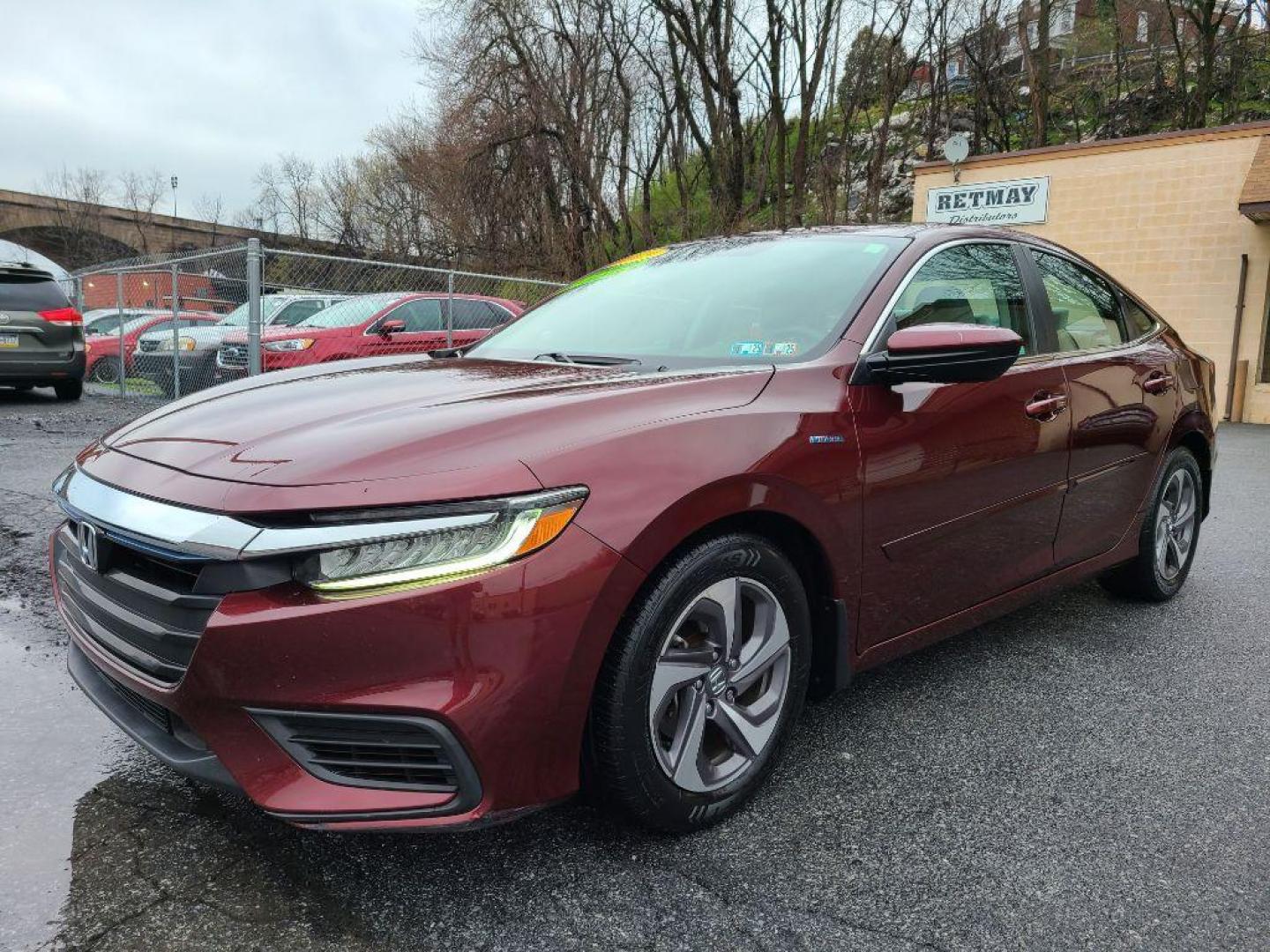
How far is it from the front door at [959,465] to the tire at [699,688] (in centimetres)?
33

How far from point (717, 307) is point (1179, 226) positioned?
1490cm

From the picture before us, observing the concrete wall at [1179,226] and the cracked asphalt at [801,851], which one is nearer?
the cracked asphalt at [801,851]

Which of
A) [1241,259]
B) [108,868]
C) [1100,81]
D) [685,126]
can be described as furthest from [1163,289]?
[685,126]

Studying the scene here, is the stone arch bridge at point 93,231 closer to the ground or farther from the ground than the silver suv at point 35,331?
farther from the ground

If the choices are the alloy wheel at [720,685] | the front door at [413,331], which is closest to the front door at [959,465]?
the alloy wheel at [720,685]

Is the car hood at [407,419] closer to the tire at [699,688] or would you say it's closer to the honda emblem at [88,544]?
the honda emblem at [88,544]

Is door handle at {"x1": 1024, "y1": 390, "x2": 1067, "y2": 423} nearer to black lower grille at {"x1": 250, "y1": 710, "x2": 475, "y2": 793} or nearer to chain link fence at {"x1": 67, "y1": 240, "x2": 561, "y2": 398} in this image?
black lower grille at {"x1": 250, "y1": 710, "x2": 475, "y2": 793}

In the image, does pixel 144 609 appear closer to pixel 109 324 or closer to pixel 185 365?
pixel 185 365

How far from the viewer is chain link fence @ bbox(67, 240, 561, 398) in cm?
984

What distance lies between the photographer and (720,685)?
2.19m

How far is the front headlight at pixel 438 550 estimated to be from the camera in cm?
170

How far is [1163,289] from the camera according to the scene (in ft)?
49.6

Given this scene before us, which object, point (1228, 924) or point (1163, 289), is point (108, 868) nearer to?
point (1228, 924)

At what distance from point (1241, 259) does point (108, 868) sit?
16.7 m
